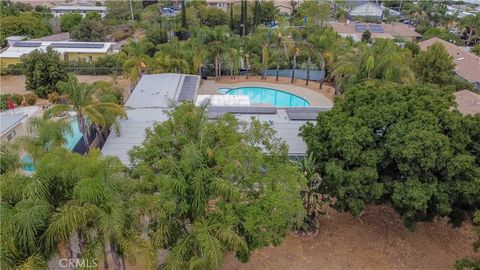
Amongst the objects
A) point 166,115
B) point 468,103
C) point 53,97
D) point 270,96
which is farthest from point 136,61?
point 468,103

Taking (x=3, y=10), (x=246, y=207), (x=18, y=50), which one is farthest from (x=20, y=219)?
Answer: (x=3, y=10)

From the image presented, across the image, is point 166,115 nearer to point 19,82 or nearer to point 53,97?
point 53,97

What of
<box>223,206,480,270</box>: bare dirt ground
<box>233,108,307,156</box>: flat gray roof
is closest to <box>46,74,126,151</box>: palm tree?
<box>233,108,307,156</box>: flat gray roof

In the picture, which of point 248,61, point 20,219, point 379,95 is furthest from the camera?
point 248,61

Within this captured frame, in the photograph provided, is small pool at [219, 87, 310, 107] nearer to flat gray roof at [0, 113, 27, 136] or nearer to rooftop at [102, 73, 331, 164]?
rooftop at [102, 73, 331, 164]

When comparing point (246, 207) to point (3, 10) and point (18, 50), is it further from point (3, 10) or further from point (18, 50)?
point (3, 10)

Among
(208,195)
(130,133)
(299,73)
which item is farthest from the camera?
(299,73)
